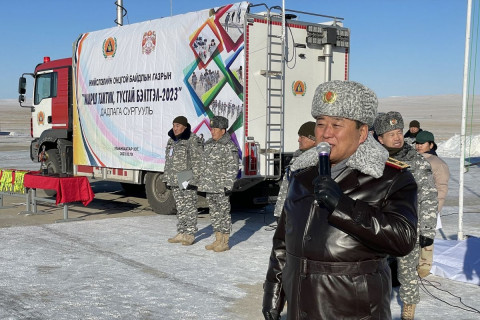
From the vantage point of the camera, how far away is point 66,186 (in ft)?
34.7

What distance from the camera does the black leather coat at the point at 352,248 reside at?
220cm

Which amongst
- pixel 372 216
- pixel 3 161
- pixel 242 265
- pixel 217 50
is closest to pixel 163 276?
pixel 242 265

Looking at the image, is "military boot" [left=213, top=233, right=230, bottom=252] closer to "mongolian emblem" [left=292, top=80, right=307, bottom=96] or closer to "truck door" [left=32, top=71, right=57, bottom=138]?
"mongolian emblem" [left=292, top=80, right=307, bottom=96]

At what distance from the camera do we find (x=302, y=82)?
33.8 feet

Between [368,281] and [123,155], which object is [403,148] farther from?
[123,155]

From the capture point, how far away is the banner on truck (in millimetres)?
9750

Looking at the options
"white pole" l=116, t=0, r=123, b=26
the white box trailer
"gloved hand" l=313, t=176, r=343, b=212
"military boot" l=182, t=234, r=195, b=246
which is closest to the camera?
"gloved hand" l=313, t=176, r=343, b=212

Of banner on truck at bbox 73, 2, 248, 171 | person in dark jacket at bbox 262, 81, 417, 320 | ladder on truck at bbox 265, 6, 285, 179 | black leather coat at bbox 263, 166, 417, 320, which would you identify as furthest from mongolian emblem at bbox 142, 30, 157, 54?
black leather coat at bbox 263, 166, 417, 320

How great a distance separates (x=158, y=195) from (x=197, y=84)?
2.44 metres

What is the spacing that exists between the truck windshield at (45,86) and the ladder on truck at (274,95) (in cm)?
658

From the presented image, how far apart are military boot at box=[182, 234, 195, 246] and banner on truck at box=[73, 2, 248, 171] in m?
1.83

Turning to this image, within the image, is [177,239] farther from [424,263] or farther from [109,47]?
[109,47]

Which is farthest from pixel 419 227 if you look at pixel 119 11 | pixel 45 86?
pixel 119 11

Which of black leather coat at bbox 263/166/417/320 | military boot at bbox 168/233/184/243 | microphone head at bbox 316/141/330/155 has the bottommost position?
military boot at bbox 168/233/184/243
